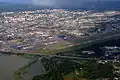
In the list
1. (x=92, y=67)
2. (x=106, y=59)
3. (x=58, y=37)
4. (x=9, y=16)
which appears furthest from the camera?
(x=9, y=16)

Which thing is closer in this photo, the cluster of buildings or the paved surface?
the paved surface

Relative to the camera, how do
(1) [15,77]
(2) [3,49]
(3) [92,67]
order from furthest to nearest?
(2) [3,49] → (3) [92,67] → (1) [15,77]

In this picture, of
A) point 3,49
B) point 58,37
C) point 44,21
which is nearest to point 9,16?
point 44,21

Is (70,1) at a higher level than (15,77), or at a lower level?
higher

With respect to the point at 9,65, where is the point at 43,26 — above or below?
above

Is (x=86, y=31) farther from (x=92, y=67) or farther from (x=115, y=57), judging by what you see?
(x=92, y=67)

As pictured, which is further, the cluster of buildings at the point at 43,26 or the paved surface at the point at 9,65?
the cluster of buildings at the point at 43,26

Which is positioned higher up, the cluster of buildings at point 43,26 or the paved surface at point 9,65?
the cluster of buildings at point 43,26

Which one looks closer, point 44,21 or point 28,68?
point 28,68

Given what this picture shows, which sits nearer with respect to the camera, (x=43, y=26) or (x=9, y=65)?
(x=9, y=65)

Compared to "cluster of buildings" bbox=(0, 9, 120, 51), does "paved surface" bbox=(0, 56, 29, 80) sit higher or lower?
lower
